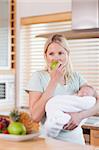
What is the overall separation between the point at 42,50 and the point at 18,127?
2.22 meters

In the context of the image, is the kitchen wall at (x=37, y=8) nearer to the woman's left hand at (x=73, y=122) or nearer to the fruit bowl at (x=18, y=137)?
the woman's left hand at (x=73, y=122)

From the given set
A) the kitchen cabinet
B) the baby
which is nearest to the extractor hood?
the kitchen cabinet

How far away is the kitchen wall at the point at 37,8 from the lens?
377cm

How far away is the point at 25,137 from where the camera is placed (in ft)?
6.03

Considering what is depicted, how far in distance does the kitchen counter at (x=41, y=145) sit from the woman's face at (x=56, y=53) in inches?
17.9

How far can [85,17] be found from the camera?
2877 millimetres

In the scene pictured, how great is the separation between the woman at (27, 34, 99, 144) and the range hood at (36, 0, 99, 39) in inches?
35.8

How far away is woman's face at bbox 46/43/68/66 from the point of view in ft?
6.48

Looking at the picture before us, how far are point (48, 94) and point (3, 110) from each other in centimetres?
220

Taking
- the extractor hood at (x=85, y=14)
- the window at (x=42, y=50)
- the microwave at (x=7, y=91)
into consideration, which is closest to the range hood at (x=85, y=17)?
the extractor hood at (x=85, y=14)

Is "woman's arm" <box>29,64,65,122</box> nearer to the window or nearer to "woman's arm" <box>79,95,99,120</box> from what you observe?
"woman's arm" <box>79,95,99,120</box>

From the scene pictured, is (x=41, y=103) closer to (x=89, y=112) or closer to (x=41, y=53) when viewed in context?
(x=89, y=112)

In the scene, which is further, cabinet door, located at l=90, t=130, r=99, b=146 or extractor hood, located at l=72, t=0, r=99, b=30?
cabinet door, located at l=90, t=130, r=99, b=146

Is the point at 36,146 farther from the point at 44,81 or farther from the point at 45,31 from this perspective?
the point at 45,31
